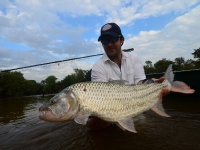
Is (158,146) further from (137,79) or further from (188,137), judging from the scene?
(137,79)

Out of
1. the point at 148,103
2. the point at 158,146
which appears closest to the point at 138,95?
the point at 148,103

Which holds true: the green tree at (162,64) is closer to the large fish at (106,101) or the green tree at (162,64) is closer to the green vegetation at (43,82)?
the green vegetation at (43,82)

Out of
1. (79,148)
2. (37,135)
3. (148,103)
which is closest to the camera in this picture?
(148,103)

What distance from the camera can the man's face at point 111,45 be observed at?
488 centimetres

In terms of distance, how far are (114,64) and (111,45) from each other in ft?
1.69

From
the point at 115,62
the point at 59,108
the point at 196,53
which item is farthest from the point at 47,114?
the point at 196,53

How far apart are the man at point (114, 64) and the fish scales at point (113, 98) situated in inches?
40.6

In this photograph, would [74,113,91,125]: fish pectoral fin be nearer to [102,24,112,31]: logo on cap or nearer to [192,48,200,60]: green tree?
[102,24,112,31]: logo on cap

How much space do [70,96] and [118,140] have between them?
6.76 ft

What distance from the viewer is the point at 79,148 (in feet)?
15.1

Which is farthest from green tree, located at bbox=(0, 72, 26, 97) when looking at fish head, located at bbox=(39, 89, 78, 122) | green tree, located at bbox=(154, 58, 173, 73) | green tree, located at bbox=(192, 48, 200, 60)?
fish head, located at bbox=(39, 89, 78, 122)

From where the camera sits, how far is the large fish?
3.23 m

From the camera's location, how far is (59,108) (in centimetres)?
321

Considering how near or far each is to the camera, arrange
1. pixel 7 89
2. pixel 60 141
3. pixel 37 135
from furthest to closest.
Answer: pixel 7 89
pixel 37 135
pixel 60 141
